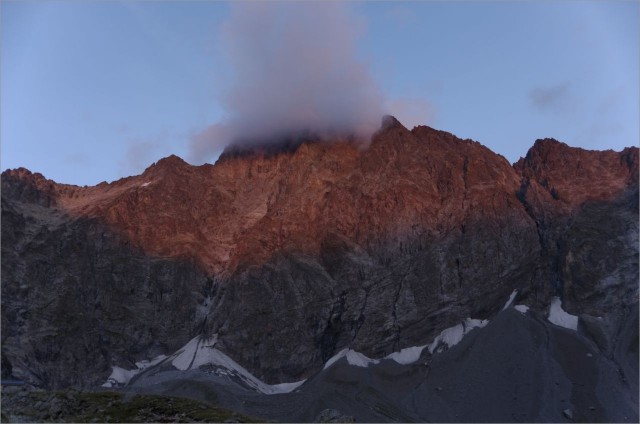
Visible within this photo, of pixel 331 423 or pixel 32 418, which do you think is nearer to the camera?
pixel 32 418

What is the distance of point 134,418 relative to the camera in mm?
88812

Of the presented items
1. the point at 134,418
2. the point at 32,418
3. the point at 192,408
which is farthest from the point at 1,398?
the point at 192,408

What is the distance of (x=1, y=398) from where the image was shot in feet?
295

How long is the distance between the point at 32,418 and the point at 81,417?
533cm

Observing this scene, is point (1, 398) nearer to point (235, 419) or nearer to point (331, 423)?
point (235, 419)

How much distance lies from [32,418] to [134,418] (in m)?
10.3

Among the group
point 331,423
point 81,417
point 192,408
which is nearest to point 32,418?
point 81,417

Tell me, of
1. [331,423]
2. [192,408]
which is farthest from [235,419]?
[331,423]

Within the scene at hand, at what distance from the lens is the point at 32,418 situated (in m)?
85.4

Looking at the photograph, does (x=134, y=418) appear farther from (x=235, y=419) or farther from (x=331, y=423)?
(x=331, y=423)

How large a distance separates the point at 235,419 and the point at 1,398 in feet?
83.4

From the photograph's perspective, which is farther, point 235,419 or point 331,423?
point 331,423

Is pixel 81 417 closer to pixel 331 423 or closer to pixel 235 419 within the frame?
pixel 235 419

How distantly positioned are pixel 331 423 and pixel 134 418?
22.2 metres
